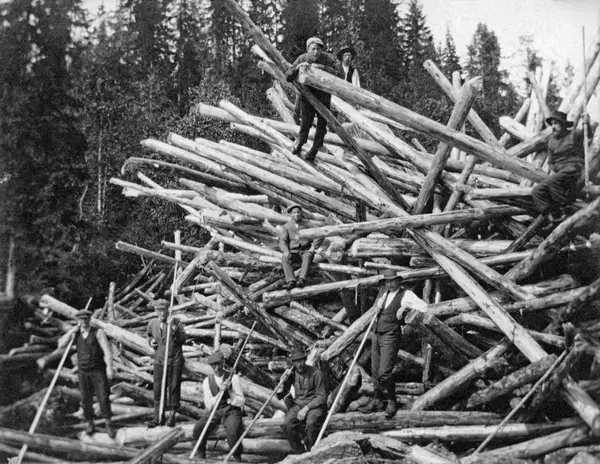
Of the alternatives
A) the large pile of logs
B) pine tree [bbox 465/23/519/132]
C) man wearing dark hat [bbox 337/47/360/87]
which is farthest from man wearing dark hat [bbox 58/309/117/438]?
pine tree [bbox 465/23/519/132]

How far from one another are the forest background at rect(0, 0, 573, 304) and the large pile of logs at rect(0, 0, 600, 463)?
3.97 metres

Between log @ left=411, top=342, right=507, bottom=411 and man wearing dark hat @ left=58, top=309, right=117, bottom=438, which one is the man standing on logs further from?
man wearing dark hat @ left=58, top=309, right=117, bottom=438

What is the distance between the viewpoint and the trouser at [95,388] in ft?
29.5

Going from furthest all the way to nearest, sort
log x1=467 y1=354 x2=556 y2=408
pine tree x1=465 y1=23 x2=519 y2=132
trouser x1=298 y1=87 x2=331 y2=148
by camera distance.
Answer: pine tree x1=465 y1=23 x2=519 y2=132 < trouser x1=298 y1=87 x2=331 y2=148 < log x1=467 y1=354 x2=556 y2=408

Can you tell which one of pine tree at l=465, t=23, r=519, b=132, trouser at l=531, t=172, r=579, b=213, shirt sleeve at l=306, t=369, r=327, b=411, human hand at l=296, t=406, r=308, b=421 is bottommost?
human hand at l=296, t=406, r=308, b=421

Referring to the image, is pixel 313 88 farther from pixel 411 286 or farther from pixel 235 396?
pixel 235 396

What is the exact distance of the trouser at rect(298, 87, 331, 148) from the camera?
8.68 m

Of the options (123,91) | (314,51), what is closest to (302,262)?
(314,51)

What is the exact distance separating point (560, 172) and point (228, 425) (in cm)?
550

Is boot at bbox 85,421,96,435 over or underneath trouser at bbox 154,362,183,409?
underneath

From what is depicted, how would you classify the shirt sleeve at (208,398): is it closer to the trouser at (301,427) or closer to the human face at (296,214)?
the trouser at (301,427)

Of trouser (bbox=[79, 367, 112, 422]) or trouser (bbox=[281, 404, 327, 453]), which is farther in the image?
trouser (bbox=[79, 367, 112, 422])

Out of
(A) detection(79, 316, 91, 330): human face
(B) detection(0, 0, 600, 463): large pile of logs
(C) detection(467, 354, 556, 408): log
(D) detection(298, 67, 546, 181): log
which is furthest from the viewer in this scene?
(A) detection(79, 316, 91, 330): human face

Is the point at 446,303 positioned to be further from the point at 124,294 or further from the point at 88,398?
the point at 124,294
